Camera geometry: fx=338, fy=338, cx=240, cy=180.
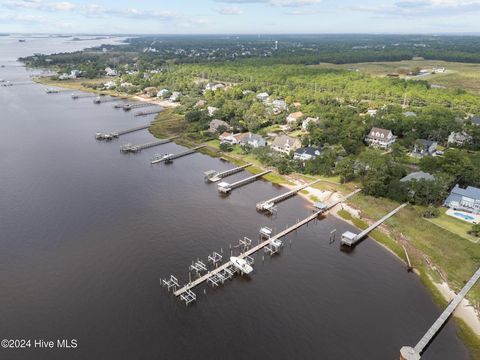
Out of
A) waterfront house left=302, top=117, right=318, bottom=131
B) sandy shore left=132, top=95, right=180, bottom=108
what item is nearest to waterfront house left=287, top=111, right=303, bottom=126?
waterfront house left=302, top=117, right=318, bottom=131

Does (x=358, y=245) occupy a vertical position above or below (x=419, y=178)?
below

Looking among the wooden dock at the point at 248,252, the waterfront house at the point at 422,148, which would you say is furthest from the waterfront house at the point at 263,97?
the wooden dock at the point at 248,252

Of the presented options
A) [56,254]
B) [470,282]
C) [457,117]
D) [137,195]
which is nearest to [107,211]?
[137,195]

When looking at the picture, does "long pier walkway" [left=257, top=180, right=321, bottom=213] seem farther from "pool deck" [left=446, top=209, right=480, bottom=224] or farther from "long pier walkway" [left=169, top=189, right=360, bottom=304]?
"pool deck" [left=446, top=209, right=480, bottom=224]

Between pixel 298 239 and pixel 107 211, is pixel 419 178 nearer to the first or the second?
pixel 298 239

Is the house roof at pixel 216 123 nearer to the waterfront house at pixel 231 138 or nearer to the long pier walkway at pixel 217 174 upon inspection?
the waterfront house at pixel 231 138

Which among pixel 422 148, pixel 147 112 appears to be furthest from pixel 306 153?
pixel 147 112
